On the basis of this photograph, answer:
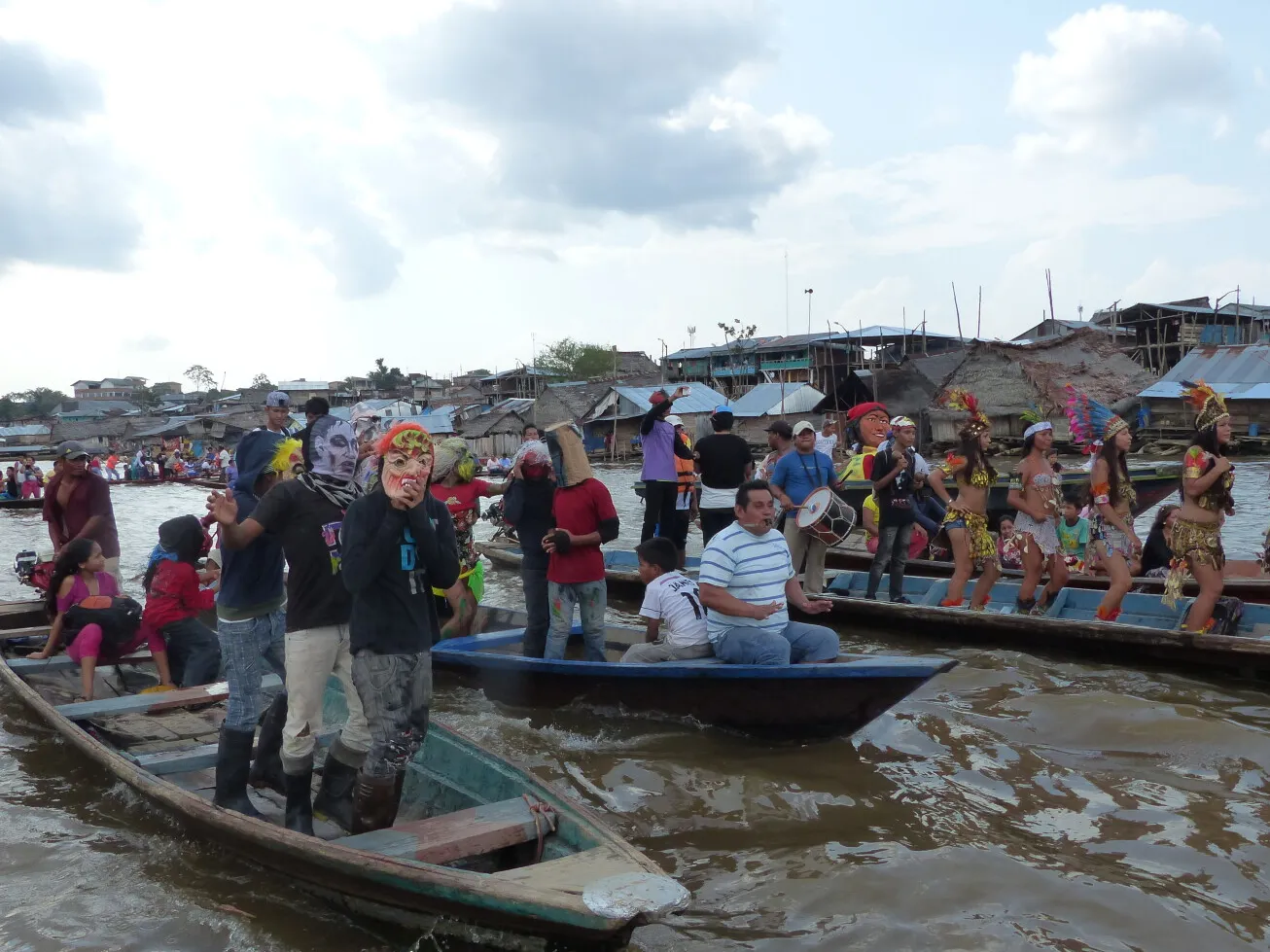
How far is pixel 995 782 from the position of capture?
5.15m

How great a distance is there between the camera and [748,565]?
528cm

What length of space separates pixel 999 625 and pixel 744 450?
269 centimetres

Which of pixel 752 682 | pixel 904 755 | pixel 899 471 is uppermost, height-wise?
pixel 899 471

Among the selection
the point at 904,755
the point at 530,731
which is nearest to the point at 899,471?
the point at 904,755

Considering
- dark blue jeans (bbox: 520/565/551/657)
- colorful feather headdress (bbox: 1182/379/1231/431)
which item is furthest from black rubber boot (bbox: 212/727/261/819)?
colorful feather headdress (bbox: 1182/379/1231/431)

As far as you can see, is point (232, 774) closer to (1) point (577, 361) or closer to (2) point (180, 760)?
(2) point (180, 760)

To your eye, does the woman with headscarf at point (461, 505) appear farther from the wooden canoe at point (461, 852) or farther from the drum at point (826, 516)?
the drum at point (826, 516)

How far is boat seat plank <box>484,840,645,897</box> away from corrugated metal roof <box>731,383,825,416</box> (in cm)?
3456

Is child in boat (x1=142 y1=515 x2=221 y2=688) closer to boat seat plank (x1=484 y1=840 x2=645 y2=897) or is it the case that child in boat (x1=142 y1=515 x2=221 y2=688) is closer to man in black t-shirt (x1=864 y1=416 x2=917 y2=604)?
boat seat plank (x1=484 y1=840 x2=645 y2=897)

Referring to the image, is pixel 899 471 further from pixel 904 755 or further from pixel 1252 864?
pixel 1252 864

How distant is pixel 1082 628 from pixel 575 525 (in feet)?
13.4

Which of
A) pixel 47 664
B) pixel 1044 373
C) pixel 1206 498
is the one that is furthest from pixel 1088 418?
pixel 1044 373

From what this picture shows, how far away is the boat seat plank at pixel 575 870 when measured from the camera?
10.4 ft

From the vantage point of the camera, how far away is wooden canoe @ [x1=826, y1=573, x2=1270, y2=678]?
6.64 metres
